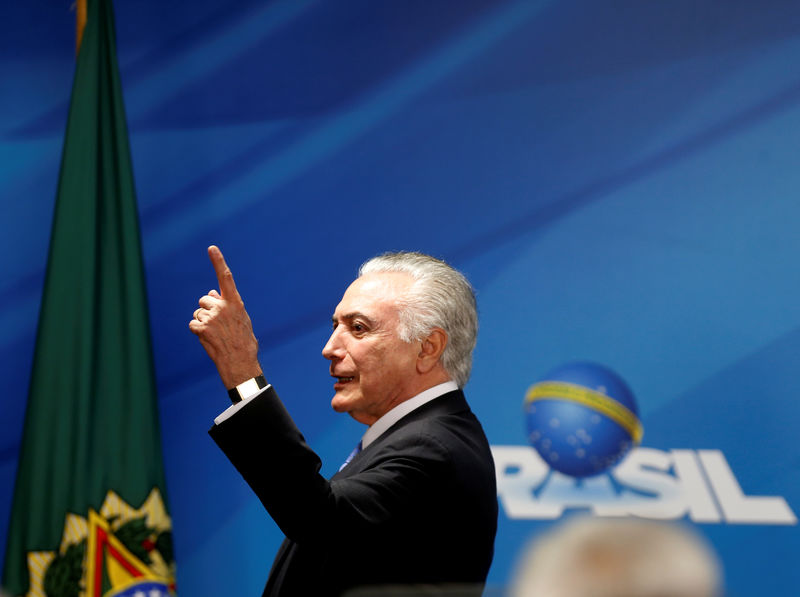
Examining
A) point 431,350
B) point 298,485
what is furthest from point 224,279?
point 431,350

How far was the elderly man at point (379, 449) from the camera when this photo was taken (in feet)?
5.03

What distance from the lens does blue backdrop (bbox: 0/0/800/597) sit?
3184mm

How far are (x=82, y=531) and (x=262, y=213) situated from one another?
1.20 metres

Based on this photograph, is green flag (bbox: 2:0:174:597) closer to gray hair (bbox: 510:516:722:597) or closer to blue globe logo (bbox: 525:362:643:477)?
blue globe logo (bbox: 525:362:643:477)

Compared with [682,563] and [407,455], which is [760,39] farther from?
[682,563]

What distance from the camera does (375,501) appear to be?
62.3 inches

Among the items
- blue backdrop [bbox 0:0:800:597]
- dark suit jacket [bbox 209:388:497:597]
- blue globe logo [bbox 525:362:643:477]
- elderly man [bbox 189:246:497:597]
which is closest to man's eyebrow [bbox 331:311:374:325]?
elderly man [bbox 189:246:497:597]

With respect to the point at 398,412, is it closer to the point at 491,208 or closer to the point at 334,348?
the point at 334,348

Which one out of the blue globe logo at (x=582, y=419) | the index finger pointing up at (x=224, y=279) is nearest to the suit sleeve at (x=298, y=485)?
the index finger pointing up at (x=224, y=279)

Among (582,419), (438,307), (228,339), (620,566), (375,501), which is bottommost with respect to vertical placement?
(582,419)

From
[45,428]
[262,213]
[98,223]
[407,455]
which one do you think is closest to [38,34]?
[98,223]

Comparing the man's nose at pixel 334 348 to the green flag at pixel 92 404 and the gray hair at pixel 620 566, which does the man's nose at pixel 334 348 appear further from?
the gray hair at pixel 620 566

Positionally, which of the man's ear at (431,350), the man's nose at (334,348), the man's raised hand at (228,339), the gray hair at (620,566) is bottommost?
the gray hair at (620,566)

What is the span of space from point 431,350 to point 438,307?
0.31 feet
